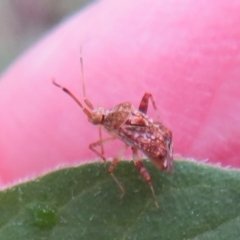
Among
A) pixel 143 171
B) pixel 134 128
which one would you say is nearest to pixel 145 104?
pixel 134 128

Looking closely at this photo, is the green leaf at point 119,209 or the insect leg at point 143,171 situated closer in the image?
the green leaf at point 119,209

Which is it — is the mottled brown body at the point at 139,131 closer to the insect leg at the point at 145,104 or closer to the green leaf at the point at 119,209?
the insect leg at the point at 145,104

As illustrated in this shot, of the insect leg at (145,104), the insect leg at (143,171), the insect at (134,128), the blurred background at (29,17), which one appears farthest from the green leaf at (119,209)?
the blurred background at (29,17)

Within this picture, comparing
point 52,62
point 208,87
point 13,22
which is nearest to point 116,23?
point 52,62

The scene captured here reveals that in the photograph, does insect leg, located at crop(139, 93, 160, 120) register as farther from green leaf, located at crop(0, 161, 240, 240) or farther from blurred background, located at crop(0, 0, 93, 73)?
blurred background, located at crop(0, 0, 93, 73)

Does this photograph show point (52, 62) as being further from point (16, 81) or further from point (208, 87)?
point (208, 87)

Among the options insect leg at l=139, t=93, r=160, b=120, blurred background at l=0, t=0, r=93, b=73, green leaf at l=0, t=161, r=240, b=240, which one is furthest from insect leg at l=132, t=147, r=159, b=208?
blurred background at l=0, t=0, r=93, b=73
